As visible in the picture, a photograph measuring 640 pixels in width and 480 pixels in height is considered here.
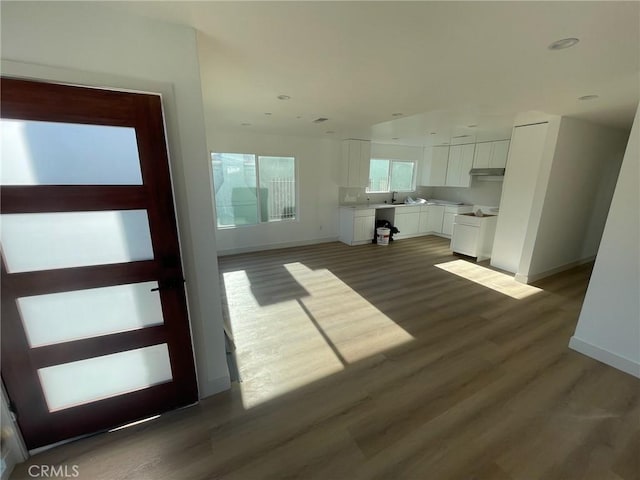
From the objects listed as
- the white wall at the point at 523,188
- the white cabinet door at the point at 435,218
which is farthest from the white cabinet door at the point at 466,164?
the white wall at the point at 523,188

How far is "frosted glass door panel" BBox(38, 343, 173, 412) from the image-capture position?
1.52m

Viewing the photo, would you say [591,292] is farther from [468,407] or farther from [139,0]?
[139,0]

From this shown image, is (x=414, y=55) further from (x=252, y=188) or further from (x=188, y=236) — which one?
(x=252, y=188)

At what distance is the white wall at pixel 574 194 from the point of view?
3645 millimetres

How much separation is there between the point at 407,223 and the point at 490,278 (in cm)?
288

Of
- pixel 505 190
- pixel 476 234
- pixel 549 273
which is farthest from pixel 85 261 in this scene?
pixel 549 273

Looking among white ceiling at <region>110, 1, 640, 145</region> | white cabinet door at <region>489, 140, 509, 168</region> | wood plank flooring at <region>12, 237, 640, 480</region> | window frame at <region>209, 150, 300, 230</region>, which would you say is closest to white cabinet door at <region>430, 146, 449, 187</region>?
white cabinet door at <region>489, 140, 509, 168</region>

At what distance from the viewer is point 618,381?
2096 mm

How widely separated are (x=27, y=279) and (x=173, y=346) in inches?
33.9

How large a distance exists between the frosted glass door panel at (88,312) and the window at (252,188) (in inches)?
141

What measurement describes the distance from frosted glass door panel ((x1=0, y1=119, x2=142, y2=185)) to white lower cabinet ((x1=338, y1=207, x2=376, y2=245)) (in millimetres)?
4857

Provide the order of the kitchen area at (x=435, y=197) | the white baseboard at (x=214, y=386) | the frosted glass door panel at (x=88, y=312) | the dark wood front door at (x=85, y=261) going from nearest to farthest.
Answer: the dark wood front door at (x=85, y=261), the frosted glass door panel at (x=88, y=312), the white baseboard at (x=214, y=386), the kitchen area at (x=435, y=197)

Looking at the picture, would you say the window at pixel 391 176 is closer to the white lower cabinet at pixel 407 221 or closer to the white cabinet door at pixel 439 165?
the white cabinet door at pixel 439 165

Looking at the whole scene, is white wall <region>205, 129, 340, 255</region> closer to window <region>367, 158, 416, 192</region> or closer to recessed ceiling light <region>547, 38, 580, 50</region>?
window <region>367, 158, 416, 192</region>
